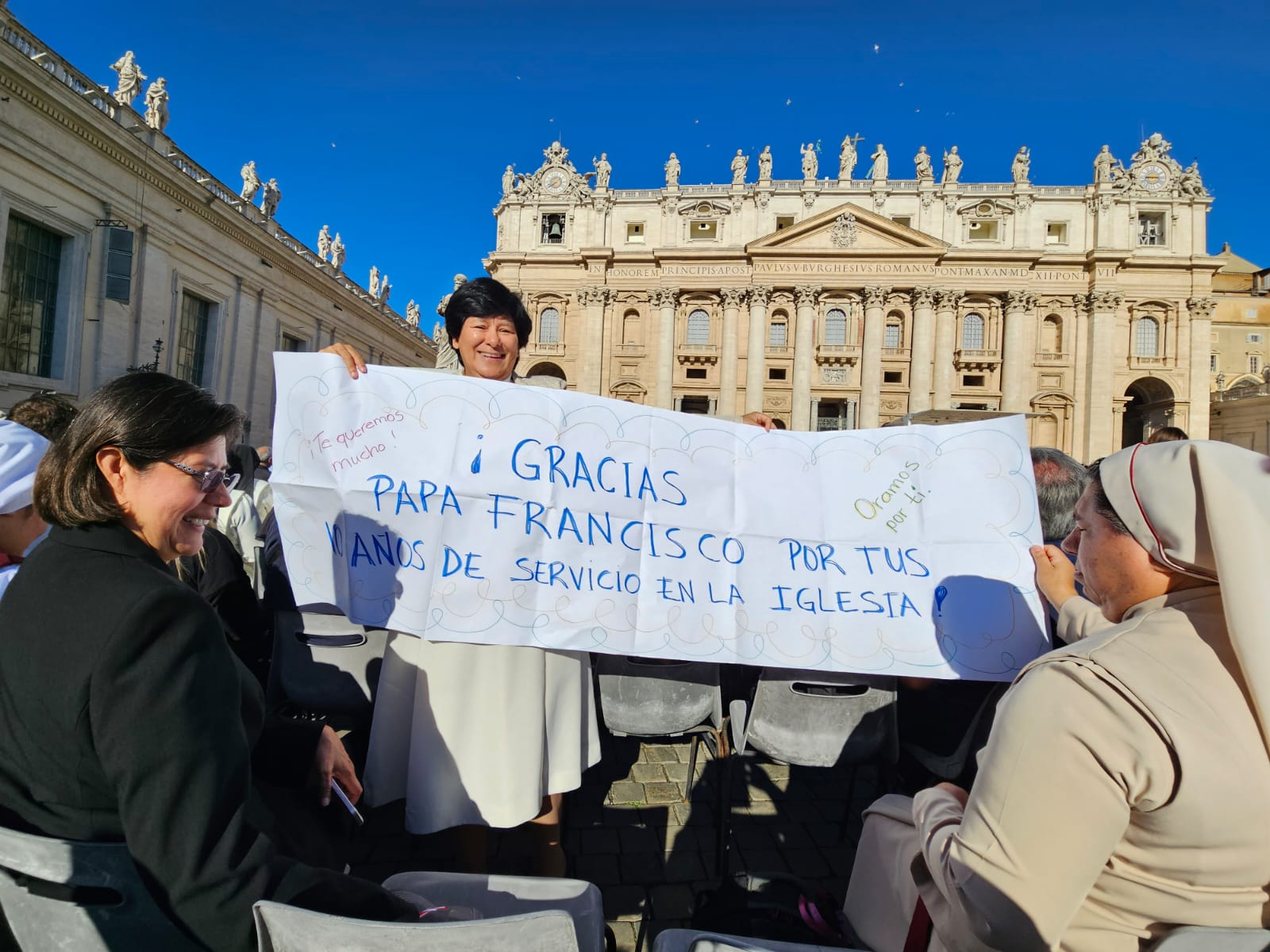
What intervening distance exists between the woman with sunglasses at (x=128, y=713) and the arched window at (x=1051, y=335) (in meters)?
42.3

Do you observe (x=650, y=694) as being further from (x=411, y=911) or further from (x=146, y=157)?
(x=146, y=157)

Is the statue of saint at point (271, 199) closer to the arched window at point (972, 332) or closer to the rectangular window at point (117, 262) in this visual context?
the rectangular window at point (117, 262)

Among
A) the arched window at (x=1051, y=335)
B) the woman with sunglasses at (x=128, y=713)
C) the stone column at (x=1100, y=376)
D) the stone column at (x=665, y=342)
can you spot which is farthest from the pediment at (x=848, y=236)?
the woman with sunglasses at (x=128, y=713)

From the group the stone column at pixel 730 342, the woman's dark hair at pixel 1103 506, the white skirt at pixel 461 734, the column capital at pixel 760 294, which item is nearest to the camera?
the woman's dark hair at pixel 1103 506

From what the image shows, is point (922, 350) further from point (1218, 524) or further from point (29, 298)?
point (29, 298)

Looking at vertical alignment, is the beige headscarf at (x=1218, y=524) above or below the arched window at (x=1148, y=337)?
below

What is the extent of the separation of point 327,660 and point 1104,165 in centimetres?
4802

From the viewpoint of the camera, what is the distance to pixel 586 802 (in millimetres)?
3342

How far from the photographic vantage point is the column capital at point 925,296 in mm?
33938

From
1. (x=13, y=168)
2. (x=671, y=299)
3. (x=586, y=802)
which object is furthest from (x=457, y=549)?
(x=671, y=299)

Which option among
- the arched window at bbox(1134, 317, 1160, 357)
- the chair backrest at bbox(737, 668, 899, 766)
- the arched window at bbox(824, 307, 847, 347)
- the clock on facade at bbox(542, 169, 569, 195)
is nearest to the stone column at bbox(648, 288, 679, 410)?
the arched window at bbox(824, 307, 847, 347)

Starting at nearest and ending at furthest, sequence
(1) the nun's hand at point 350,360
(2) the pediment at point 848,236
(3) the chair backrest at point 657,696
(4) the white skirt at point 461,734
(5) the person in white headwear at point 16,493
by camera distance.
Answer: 1. (5) the person in white headwear at point 16,493
2. (4) the white skirt at point 461,734
3. (1) the nun's hand at point 350,360
4. (3) the chair backrest at point 657,696
5. (2) the pediment at point 848,236

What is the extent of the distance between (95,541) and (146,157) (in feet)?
79.3

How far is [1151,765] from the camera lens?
3.37ft
